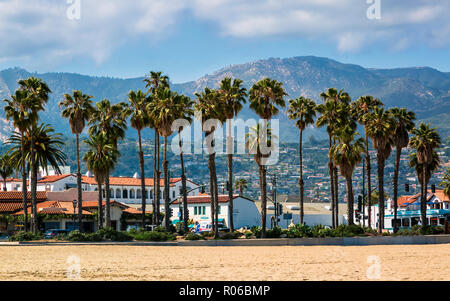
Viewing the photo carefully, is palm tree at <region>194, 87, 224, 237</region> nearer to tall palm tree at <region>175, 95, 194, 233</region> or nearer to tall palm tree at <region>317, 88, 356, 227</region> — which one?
tall palm tree at <region>175, 95, 194, 233</region>

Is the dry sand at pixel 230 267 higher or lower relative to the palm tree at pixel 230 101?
lower

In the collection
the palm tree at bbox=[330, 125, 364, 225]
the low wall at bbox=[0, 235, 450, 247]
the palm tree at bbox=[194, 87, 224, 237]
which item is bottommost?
the low wall at bbox=[0, 235, 450, 247]

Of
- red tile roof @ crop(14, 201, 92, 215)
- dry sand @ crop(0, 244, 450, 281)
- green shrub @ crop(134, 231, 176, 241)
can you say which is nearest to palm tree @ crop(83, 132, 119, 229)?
green shrub @ crop(134, 231, 176, 241)

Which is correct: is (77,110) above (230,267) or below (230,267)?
above

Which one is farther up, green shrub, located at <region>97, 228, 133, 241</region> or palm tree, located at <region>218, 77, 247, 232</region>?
palm tree, located at <region>218, 77, 247, 232</region>

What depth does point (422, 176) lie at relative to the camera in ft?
245

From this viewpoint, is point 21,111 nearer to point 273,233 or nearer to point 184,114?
point 184,114

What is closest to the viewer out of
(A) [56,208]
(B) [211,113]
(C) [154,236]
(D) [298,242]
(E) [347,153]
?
(D) [298,242]

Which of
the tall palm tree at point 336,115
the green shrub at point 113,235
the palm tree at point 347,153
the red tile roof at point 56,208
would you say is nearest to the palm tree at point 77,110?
the green shrub at point 113,235

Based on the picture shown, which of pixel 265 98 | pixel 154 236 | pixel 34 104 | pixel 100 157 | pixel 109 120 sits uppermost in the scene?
pixel 265 98

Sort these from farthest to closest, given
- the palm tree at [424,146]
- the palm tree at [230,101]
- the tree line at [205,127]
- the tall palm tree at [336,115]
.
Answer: the tall palm tree at [336,115] → the palm tree at [424,146] → the palm tree at [230,101] → the tree line at [205,127]

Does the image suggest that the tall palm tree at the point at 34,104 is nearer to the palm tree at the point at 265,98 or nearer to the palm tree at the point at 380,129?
the palm tree at the point at 265,98

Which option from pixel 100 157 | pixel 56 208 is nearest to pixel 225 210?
pixel 56 208

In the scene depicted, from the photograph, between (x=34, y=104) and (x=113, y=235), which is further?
(x=34, y=104)
